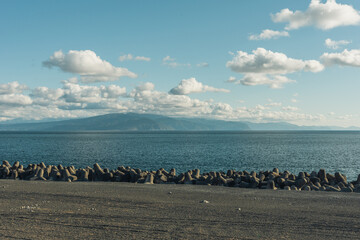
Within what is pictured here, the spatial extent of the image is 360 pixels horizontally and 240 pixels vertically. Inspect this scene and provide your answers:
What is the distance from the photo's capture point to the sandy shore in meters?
9.48

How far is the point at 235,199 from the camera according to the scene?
15.4 meters

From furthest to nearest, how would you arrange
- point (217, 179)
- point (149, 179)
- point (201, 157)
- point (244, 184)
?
point (201, 157)
point (217, 179)
point (149, 179)
point (244, 184)

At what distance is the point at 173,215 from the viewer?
Result: 11.7 meters

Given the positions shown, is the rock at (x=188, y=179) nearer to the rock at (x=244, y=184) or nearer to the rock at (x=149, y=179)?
the rock at (x=149, y=179)

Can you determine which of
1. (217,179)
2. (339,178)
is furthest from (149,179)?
(339,178)

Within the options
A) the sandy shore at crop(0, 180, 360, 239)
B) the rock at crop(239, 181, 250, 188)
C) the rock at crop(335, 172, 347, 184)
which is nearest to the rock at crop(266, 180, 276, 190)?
the rock at crop(239, 181, 250, 188)

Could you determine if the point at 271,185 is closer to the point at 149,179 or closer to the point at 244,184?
the point at 244,184

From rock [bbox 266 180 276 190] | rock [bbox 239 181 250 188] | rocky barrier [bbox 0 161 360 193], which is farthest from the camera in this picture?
rock [bbox 239 181 250 188]

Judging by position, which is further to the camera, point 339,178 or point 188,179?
point 339,178

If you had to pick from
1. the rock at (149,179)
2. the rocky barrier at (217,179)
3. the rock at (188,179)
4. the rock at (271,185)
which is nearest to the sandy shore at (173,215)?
the rock at (271,185)

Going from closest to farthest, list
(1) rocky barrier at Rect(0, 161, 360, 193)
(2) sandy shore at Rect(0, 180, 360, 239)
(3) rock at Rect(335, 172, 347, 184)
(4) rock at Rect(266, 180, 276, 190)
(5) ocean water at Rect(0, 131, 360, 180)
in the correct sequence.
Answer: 1. (2) sandy shore at Rect(0, 180, 360, 239)
2. (4) rock at Rect(266, 180, 276, 190)
3. (1) rocky barrier at Rect(0, 161, 360, 193)
4. (3) rock at Rect(335, 172, 347, 184)
5. (5) ocean water at Rect(0, 131, 360, 180)

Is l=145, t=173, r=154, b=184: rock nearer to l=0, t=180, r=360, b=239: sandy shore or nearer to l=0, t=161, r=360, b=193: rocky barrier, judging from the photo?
l=0, t=161, r=360, b=193: rocky barrier

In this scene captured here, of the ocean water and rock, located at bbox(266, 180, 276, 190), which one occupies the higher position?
rock, located at bbox(266, 180, 276, 190)

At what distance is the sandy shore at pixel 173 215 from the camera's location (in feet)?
31.1
